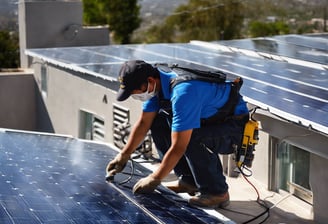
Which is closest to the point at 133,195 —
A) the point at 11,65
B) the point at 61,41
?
the point at 61,41

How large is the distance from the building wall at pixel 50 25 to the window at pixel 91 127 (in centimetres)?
740

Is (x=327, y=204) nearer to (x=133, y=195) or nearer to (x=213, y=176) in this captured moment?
(x=213, y=176)

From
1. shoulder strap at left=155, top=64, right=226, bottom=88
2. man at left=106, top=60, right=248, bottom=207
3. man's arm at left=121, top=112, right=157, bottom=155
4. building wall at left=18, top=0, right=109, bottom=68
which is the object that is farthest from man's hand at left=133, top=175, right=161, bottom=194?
building wall at left=18, top=0, right=109, bottom=68

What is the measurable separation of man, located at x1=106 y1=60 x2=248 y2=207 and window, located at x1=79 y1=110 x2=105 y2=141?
736 cm

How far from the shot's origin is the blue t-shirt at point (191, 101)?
6.89 metres

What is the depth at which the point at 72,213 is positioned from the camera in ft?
20.2

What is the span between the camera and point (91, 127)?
1620 centimetres

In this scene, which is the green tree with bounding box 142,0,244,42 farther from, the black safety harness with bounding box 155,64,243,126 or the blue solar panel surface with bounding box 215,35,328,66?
the black safety harness with bounding box 155,64,243,126

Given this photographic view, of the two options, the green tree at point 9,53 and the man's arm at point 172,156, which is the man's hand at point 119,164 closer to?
the man's arm at point 172,156

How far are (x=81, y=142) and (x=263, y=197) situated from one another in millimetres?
2846

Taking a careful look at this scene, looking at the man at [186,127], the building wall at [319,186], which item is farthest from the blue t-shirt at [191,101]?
the building wall at [319,186]

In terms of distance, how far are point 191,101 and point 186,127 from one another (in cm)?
29

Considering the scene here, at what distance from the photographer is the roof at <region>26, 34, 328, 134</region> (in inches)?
352

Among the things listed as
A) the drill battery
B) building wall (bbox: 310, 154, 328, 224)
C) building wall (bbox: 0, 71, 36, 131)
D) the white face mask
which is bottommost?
building wall (bbox: 0, 71, 36, 131)
